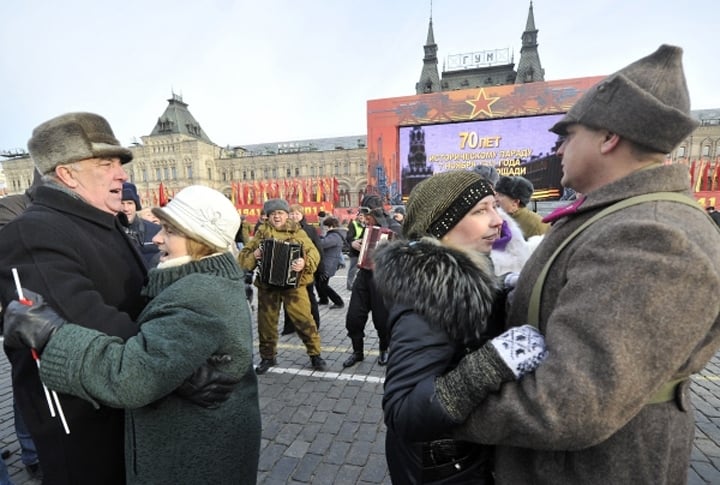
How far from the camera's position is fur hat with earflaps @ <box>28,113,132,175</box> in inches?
57.7

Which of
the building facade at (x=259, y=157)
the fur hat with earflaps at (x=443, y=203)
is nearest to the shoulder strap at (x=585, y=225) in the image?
the fur hat with earflaps at (x=443, y=203)

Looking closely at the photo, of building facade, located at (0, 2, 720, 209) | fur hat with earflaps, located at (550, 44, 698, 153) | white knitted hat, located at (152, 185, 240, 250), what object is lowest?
white knitted hat, located at (152, 185, 240, 250)

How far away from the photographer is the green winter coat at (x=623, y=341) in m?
0.74

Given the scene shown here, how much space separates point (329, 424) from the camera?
10.8ft

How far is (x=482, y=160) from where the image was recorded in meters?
26.8

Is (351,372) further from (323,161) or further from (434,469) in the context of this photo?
(323,161)

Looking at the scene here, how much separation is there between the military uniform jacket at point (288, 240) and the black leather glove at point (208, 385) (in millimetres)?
3073

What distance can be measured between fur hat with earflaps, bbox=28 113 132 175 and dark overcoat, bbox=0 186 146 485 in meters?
0.13

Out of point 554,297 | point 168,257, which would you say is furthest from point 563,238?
point 168,257

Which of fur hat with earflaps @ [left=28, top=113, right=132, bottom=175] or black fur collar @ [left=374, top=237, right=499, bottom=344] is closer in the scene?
black fur collar @ [left=374, top=237, right=499, bottom=344]

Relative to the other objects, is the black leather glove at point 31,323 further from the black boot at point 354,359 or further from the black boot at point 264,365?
the black boot at point 354,359

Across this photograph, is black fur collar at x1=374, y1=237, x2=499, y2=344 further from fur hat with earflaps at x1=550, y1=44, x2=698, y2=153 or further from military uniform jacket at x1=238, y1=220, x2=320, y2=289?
military uniform jacket at x1=238, y1=220, x2=320, y2=289

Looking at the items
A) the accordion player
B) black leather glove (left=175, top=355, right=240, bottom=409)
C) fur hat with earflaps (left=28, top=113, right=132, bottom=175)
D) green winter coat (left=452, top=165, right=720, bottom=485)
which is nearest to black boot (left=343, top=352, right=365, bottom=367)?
the accordion player

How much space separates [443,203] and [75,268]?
1.40 metres
